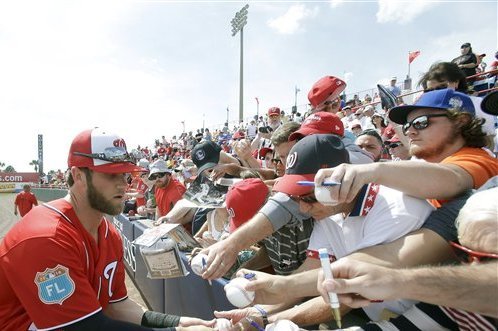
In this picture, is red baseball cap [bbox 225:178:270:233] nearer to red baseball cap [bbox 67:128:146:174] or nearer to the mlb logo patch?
red baseball cap [bbox 67:128:146:174]

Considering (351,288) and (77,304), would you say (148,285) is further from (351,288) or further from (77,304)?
(351,288)

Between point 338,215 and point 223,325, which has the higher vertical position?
point 338,215

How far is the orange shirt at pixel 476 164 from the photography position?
1637 millimetres

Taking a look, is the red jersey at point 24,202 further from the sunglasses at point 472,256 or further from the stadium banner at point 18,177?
the stadium banner at point 18,177

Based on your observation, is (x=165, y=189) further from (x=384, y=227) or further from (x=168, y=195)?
(x=384, y=227)

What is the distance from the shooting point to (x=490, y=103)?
1.88 m

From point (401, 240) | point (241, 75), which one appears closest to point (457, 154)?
point (401, 240)

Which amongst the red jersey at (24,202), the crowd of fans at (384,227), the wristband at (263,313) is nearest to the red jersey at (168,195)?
the crowd of fans at (384,227)

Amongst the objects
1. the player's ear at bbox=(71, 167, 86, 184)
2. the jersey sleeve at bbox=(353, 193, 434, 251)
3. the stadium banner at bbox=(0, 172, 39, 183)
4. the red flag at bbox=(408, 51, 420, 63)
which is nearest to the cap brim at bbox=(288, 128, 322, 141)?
the jersey sleeve at bbox=(353, 193, 434, 251)

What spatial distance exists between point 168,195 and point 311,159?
5.09 m

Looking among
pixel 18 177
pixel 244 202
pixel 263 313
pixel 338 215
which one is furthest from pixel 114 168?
pixel 18 177

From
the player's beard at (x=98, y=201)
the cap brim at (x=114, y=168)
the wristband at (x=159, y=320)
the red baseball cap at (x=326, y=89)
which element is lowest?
the wristband at (x=159, y=320)

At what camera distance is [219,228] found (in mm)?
3566

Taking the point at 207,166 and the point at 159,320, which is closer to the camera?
the point at 159,320
